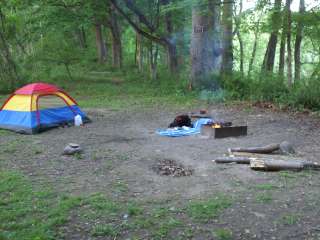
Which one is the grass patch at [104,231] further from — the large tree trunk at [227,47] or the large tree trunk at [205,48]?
the large tree trunk at [227,47]

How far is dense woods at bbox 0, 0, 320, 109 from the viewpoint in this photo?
11484mm

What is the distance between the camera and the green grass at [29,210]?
12.8 ft

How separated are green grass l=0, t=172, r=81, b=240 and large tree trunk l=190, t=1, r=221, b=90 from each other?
1027cm

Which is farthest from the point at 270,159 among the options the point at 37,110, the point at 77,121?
the point at 37,110

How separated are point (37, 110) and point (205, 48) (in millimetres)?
7641

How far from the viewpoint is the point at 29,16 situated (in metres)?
19.7

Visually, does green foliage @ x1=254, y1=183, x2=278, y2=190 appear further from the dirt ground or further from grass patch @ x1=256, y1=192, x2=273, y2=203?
grass patch @ x1=256, y1=192, x2=273, y2=203

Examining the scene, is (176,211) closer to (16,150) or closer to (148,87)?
(16,150)

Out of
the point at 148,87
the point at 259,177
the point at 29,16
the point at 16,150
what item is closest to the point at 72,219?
the point at 259,177

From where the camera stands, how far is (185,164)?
616 centimetres

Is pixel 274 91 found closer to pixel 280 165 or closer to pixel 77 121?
pixel 77 121

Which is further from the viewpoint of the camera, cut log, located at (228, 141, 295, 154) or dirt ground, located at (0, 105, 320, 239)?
cut log, located at (228, 141, 295, 154)

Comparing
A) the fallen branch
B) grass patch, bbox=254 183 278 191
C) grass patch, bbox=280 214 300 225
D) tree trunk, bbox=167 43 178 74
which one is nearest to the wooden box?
the fallen branch

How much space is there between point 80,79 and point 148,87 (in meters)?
4.10
